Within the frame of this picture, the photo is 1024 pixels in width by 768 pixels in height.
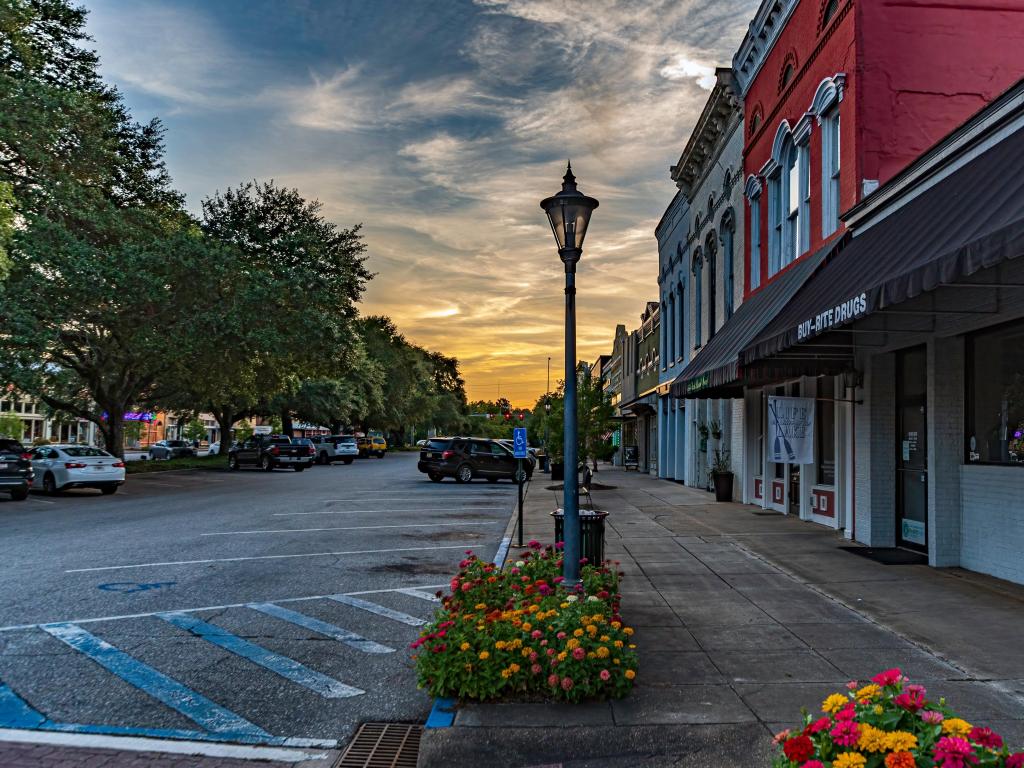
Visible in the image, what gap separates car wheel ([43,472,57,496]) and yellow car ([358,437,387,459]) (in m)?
35.5

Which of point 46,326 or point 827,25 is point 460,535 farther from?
point 46,326

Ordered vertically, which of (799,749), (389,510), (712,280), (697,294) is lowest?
(389,510)

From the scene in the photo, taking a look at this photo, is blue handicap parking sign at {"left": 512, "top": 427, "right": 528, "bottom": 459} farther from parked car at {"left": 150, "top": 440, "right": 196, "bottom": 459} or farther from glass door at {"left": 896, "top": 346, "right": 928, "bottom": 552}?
parked car at {"left": 150, "top": 440, "right": 196, "bottom": 459}

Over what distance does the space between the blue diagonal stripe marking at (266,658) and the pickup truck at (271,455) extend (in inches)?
1285

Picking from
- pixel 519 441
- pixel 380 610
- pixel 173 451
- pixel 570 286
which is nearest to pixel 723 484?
pixel 519 441

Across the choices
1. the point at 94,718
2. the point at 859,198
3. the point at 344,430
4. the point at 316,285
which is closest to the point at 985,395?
the point at 859,198

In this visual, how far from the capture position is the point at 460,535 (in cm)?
1430

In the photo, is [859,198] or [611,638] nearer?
[611,638]

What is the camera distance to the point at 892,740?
251 cm

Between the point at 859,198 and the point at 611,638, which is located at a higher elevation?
the point at 859,198

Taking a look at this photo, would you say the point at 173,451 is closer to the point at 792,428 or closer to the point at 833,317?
the point at 792,428

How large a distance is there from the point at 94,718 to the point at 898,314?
29.6ft

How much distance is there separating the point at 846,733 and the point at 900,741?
6.3 inches

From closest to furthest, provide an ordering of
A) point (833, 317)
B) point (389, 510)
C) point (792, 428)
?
point (833, 317), point (792, 428), point (389, 510)
